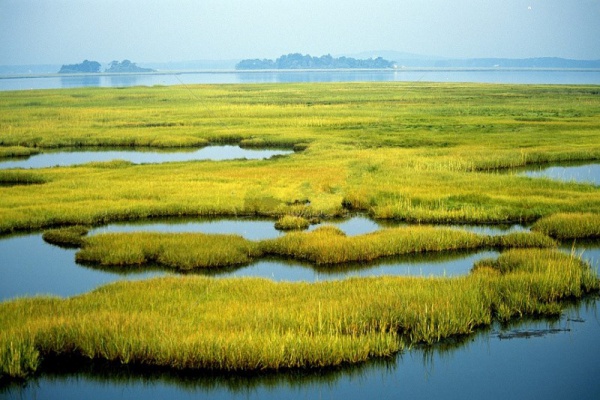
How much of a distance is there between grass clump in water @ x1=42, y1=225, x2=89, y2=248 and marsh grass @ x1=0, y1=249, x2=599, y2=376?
588cm

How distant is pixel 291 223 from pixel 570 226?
9072 millimetres

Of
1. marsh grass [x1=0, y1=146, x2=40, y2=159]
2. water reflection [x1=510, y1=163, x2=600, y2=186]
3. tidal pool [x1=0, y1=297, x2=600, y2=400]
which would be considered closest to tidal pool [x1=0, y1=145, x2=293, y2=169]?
marsh grass [x1=0, y1=146, x2=40, y2=159]

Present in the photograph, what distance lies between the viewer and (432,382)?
12977 mm

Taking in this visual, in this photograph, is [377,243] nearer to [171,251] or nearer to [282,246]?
[282,246]

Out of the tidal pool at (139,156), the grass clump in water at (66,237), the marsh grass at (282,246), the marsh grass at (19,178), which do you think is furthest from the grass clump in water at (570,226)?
the marsh grass at (19,178)

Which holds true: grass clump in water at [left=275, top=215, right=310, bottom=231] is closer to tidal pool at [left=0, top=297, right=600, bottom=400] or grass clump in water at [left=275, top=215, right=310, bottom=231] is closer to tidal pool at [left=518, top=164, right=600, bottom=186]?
tidal pool at [left=0, top=297, right=600, bottom=400]

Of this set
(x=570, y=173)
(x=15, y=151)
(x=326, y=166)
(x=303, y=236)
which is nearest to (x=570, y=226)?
(x=303, y=236)

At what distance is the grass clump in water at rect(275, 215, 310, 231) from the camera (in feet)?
77.3

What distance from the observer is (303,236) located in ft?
69.6

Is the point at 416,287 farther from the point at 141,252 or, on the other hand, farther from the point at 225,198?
the point at 225,198

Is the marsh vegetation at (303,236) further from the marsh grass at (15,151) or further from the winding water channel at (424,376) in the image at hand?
the marsh grass at (15,151)

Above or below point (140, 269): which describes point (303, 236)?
above

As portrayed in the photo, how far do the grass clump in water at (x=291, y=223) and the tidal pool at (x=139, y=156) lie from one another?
16.3 m

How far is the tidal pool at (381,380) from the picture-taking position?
40.8ft
